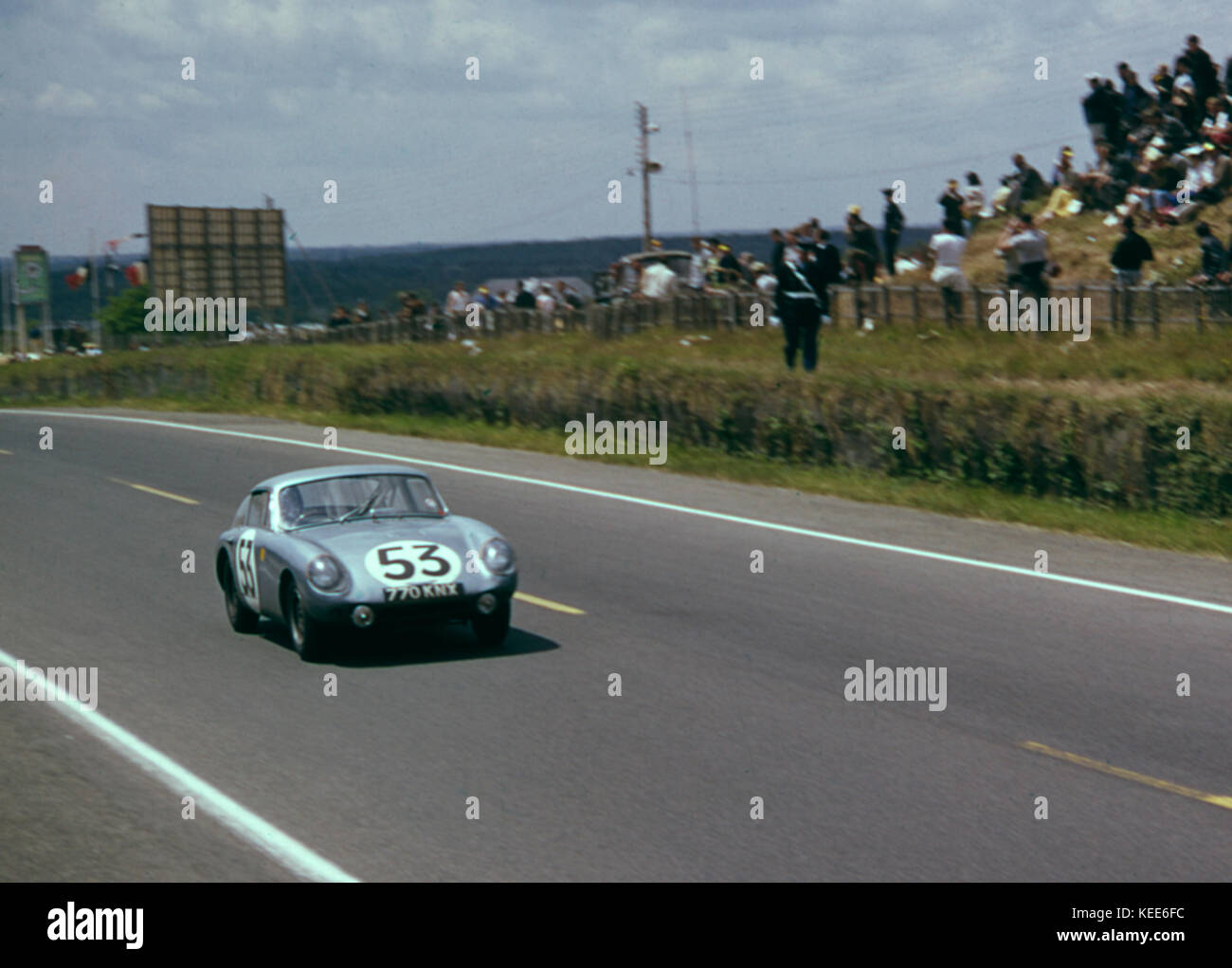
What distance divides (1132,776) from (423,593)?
14.2 feet

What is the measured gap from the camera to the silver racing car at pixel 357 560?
376 inches

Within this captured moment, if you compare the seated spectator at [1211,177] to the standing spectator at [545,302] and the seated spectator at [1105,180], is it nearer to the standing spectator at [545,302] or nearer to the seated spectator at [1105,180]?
the seated spectator at [1105,180]

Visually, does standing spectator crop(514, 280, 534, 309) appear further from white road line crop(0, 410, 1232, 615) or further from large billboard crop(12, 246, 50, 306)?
large billboard crop(12, 246, 50, 306)

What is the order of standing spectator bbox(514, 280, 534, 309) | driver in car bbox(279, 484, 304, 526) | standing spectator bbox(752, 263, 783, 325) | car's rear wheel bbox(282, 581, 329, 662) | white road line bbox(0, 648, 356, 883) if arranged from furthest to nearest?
standing spectator bbox(514, 280, 534, 309)
standing spectator bbox(752, 263, 783, 325)
driver in car bbox(279, 484, 304, 526)
car's rear wheel bbox(282, 581, 329, 662)
white road line bbox(0, 648, 356, 883)

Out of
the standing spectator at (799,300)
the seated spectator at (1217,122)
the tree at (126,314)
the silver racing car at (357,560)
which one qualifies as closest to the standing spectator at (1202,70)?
the seated spectator at (1217,122)

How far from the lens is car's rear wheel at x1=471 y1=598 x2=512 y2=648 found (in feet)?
32.9

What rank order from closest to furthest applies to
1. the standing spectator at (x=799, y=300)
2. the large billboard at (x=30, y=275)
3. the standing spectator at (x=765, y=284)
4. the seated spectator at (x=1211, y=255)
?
the standing spectator at (x=799, y=300) < the seated spectator at (x=1211, y=255) < the standing spectator at (x=765, y=284) < the large billboard at (x=30, y=275)

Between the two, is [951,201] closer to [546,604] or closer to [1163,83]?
[1163,83]

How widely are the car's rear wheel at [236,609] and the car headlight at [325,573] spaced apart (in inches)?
56.3

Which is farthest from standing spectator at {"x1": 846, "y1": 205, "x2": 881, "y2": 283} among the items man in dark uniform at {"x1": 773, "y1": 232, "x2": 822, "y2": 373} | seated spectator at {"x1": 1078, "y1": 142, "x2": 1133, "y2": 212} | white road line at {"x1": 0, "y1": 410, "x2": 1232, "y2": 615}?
white road line at {"x1": 0, "y1": 410, "x2": 1232, "y2": 615}

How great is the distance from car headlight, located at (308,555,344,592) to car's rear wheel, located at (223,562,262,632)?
4.69ft

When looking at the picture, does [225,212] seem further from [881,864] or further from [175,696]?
[881,864]
